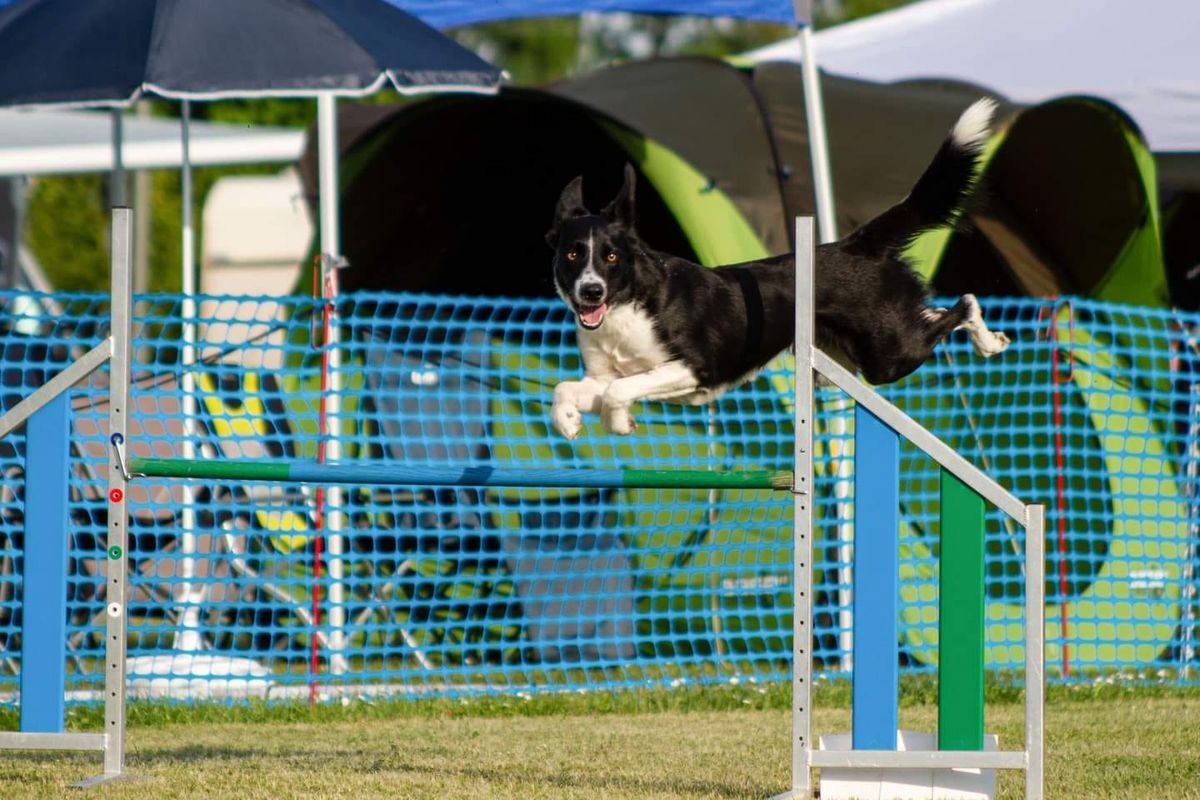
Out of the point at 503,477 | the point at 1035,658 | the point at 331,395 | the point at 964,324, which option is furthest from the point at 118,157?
the point at 1035,658

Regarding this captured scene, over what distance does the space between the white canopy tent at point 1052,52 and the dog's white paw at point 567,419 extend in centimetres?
540

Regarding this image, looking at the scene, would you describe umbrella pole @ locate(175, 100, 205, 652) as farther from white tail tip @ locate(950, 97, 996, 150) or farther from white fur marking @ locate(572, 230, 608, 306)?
white tail tip @ locate(950, 97, 996, 150)

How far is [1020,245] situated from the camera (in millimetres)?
7859

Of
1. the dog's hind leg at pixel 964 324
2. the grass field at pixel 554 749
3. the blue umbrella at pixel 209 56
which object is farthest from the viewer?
the blue umbrella at pixel 209 56

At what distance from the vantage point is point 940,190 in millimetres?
4363

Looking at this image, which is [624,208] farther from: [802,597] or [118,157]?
[118,157]

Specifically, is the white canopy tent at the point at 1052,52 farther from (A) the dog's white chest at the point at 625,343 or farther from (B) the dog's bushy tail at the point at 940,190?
(A) the dog's white chest at the point at 625,343

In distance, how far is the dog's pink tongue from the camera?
395 centimetres

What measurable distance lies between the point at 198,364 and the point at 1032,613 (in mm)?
3509

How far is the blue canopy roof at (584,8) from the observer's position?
721 cm

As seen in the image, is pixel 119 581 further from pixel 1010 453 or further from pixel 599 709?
pixel 1010 453

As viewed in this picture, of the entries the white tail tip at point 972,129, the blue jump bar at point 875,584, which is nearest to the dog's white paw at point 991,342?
the blue jump bar at point 875,584

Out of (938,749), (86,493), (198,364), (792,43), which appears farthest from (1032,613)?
(792,43)

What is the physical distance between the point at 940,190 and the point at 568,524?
3.43 meters
